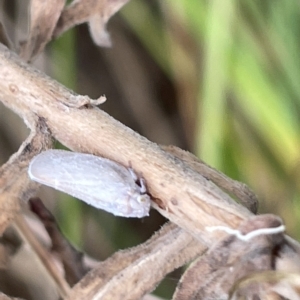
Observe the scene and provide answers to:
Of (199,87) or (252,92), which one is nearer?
(252,92)

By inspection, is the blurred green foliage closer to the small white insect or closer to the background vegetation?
the background vegetation

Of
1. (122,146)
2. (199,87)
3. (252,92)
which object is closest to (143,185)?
(122,146)

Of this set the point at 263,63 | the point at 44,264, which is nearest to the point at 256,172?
the point at 263,63

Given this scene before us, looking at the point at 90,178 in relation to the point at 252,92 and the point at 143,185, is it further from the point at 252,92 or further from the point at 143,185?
the point at 252,92

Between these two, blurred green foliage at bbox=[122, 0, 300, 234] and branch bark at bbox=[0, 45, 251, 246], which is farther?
blurred green foliage at bbox=[122, 0, 300, 234]

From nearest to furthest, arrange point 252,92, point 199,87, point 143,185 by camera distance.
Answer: point 143,185, point 252,92, point 199,87

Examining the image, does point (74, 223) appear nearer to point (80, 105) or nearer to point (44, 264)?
point (44, 264)

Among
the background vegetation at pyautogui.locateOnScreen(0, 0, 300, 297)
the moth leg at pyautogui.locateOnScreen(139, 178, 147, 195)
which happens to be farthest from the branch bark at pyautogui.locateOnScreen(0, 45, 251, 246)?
the background vegetation at pyautogui.locateOnScreen(0, 0, 300, 297)
